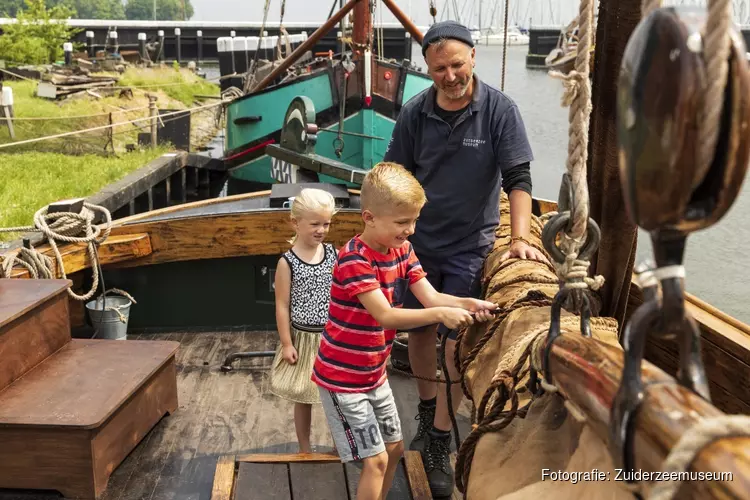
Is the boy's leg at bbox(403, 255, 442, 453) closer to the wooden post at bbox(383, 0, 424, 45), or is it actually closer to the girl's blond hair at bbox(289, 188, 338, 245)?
the girl's blond hair at bbox(289, 188, 338, 245)

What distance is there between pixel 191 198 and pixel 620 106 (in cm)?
1292

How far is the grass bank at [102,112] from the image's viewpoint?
13.9 m

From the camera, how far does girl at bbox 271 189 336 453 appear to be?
2.69 meters

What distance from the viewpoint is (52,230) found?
3.85 metres

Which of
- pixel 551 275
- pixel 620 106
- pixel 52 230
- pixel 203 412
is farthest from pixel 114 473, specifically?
pixel 620 106

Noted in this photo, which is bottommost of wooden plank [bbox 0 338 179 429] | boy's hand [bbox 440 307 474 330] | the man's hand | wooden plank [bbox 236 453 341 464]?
wooden plank [bbox 236 453 341 464]

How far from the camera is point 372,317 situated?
2.13 meters

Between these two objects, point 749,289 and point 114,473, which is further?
point 749,289

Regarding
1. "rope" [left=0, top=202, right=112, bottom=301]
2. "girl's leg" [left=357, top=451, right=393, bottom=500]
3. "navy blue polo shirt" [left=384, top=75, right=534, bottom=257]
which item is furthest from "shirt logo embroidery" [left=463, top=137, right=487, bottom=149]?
"rope" [left=0, top=202, right=112, bottom=301]

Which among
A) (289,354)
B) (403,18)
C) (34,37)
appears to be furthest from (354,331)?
(34,37)

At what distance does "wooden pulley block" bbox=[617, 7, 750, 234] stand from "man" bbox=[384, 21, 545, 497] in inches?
74.6

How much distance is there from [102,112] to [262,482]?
17.2m

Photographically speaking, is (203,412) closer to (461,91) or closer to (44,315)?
(44,315)

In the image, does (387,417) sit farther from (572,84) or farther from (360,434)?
(572,84)
